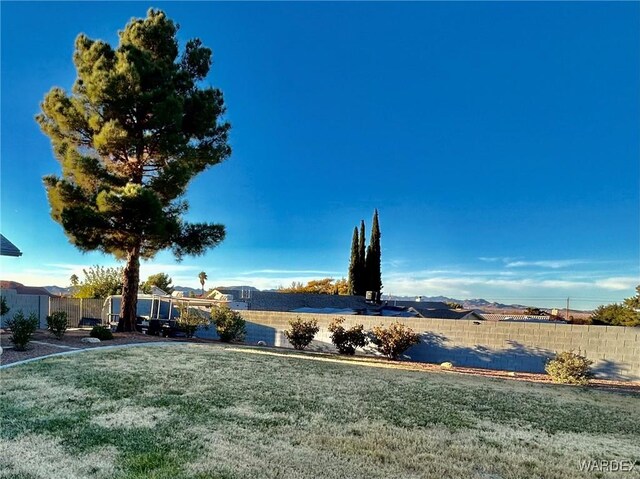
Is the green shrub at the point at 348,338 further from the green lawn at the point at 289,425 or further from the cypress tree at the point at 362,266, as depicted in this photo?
the cypress tree at the point at 362,266

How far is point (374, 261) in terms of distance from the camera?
46.7 metres

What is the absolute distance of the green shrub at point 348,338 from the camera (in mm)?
16141

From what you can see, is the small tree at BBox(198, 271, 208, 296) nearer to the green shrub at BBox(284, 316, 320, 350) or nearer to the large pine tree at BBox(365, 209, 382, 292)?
the large pine tree at BBox(365, 209, 382, 292)

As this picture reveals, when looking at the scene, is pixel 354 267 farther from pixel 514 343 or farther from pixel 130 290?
pixel 514 343

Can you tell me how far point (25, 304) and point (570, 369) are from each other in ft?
70.4

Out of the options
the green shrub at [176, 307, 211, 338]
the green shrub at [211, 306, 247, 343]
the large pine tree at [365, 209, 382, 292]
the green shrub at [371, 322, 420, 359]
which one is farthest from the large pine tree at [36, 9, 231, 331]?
the large pine tree at [365, 209, 382, 292]

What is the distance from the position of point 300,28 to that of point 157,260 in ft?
41.1

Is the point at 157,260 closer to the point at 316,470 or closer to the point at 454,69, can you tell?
the point at 454,69

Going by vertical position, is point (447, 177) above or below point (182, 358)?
above

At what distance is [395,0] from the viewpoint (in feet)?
48.6

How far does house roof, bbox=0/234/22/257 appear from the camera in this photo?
12.2 m

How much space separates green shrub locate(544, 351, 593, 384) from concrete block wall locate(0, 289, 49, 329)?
20.2 metres

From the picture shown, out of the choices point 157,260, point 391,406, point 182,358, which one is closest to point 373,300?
point 157,260

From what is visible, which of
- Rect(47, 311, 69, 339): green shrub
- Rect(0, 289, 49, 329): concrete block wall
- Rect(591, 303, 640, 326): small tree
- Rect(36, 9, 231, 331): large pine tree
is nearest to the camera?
Rect(47, 311, 69, 339): green shrub
